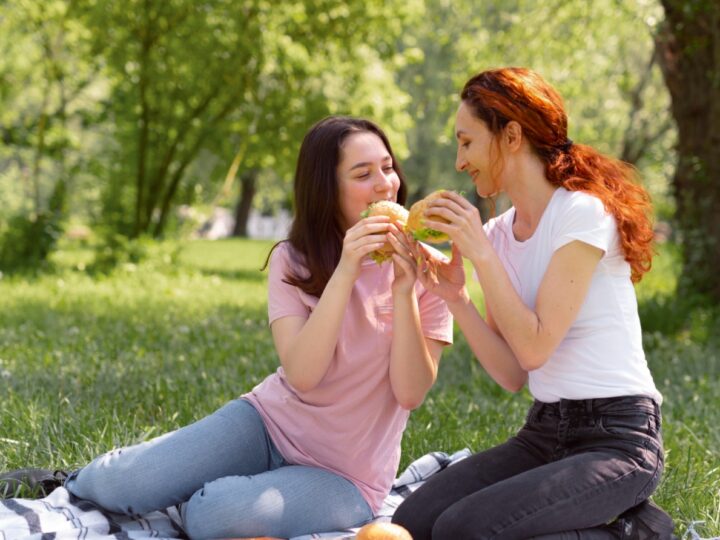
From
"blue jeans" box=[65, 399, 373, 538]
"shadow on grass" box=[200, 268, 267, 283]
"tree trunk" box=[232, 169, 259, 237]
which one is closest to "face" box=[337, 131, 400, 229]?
"blue jeans" box=[65, 399, 373, 538]

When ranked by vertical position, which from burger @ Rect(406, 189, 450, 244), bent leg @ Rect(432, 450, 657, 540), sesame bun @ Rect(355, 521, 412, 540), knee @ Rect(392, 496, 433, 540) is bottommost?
knee @ Rect(392, 496, 433, 540)

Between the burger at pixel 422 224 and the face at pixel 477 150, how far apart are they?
18 cm

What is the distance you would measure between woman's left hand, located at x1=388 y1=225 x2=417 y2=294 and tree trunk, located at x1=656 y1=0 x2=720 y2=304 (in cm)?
663

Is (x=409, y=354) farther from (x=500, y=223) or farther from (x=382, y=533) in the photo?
(x=382, y=533)

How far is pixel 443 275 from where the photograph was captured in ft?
11.1

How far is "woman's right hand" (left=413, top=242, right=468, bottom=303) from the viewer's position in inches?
132

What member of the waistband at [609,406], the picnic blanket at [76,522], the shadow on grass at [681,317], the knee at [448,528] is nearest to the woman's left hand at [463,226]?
the waistband at [609,406]

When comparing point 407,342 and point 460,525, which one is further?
point 407,342

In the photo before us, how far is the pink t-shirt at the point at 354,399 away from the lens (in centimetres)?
352

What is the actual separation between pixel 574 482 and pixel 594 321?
1.86ft

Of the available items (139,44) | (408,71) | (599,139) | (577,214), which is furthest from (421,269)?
(408,71)

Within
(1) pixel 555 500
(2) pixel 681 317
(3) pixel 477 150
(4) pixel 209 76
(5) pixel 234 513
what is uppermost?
(4) pixel 209 76

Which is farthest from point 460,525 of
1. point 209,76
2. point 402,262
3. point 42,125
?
point 209,76

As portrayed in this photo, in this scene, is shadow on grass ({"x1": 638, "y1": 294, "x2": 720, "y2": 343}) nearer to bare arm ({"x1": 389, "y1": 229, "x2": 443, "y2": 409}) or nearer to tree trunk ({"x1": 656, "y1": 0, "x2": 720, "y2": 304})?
tree trunk ({"x1": 656, "y1": 0, "x2": 720, "y2": 304})
